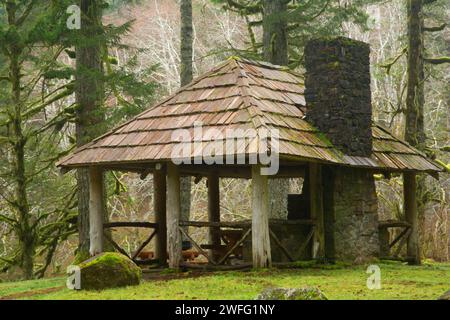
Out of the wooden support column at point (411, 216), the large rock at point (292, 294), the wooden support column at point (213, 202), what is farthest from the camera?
the wooden support column at point (213, 202)

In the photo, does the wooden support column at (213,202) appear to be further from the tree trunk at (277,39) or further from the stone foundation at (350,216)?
the stone foundation at (350,216)

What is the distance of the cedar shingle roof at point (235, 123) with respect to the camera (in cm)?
1329

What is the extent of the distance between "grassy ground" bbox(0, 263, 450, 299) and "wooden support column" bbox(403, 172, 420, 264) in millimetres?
2397

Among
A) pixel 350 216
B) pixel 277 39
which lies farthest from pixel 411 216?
pixel 277 39

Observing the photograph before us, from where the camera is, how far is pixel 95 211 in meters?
15.0

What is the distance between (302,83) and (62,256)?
1203 cm

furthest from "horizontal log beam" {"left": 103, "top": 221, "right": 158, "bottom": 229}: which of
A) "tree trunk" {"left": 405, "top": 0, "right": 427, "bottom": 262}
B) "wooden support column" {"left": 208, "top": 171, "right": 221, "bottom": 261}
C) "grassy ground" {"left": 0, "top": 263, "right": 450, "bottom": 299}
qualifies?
"tree trunk" {"left": 405, "top": 0, "right": 427, "bottom": 262}

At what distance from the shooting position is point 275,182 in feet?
64.6

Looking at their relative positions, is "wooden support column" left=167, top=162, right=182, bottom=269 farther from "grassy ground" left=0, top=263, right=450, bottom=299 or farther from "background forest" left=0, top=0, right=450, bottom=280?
"background forest" left=0, top=0, right=450, bottom=280

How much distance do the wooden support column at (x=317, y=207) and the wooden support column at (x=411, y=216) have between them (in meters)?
3.02

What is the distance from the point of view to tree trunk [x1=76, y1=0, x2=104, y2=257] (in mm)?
15852

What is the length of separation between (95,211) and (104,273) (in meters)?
3.60

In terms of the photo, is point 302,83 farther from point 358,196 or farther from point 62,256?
point 62,256

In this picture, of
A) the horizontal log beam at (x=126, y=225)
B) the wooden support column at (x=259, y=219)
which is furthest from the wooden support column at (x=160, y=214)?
the wooden support column at (x=259, y=219)
